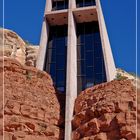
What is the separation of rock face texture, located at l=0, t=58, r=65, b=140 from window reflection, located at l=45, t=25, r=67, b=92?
5.52 m

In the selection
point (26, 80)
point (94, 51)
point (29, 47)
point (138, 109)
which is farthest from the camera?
point (29, 47)

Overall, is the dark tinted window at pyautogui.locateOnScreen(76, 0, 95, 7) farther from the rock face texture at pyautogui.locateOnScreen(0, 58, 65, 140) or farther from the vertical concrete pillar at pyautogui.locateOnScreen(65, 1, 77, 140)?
the rock face texture at pyautogui.locateOnScreen(0, 58, 65, 140)

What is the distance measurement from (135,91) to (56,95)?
6.20 meters

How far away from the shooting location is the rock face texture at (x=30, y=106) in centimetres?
2723

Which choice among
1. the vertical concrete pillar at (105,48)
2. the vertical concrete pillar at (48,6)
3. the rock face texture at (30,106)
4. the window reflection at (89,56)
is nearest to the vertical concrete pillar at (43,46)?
the vertical concrete pillar at (48,6)

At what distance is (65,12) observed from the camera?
4050 centimetres

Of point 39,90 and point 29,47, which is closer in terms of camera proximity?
point 39,90

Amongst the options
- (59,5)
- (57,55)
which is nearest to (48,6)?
(59,5)

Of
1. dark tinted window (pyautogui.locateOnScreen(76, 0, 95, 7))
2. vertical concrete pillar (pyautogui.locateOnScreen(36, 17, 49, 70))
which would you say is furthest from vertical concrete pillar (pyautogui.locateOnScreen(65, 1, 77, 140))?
vertical concrete pillar (pyautogui.locateOnScreen(36, 17, 49, 70))

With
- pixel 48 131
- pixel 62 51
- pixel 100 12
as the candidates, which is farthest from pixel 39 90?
pixel 100 12

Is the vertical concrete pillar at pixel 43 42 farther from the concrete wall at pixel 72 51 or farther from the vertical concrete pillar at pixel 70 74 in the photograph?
the vertical concrete pillar at pixel 70 74

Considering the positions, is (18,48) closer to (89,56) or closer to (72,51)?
(89,56)

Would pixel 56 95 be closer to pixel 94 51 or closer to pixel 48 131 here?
pixel 48 131

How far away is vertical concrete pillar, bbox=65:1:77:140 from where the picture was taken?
3059cm
